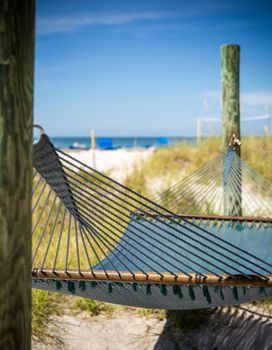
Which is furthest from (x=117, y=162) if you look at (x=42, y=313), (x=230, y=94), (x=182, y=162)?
(x=42, y=313)

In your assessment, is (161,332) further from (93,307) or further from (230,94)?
(230,94)

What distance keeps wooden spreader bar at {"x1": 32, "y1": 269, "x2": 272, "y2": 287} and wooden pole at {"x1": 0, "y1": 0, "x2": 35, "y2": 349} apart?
728mm

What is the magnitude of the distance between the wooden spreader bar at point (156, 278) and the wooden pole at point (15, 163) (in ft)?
2.39

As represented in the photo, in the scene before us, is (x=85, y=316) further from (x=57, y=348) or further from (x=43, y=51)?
(x=43, y=51)

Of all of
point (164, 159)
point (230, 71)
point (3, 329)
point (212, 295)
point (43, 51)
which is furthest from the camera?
point (43, 51)

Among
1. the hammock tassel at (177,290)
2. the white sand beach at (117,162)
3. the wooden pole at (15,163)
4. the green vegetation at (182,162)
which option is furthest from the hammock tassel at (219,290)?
the white sand beach at (117,162)

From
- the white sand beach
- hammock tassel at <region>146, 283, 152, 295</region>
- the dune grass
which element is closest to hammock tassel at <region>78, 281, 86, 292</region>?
hammock tassel at <region>146, 283, 152, 295</region>

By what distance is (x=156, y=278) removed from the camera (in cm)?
192

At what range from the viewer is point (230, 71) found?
13.0 ft

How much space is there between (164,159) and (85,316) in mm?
4093

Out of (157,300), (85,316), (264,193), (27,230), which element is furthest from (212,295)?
(264,193)

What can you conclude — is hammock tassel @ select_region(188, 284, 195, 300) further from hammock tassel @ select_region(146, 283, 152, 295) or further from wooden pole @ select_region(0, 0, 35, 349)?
wooden pole @ select_region(0, 0, 35, 349)

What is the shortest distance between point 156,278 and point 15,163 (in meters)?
0.92

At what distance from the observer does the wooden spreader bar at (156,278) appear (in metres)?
1.85
